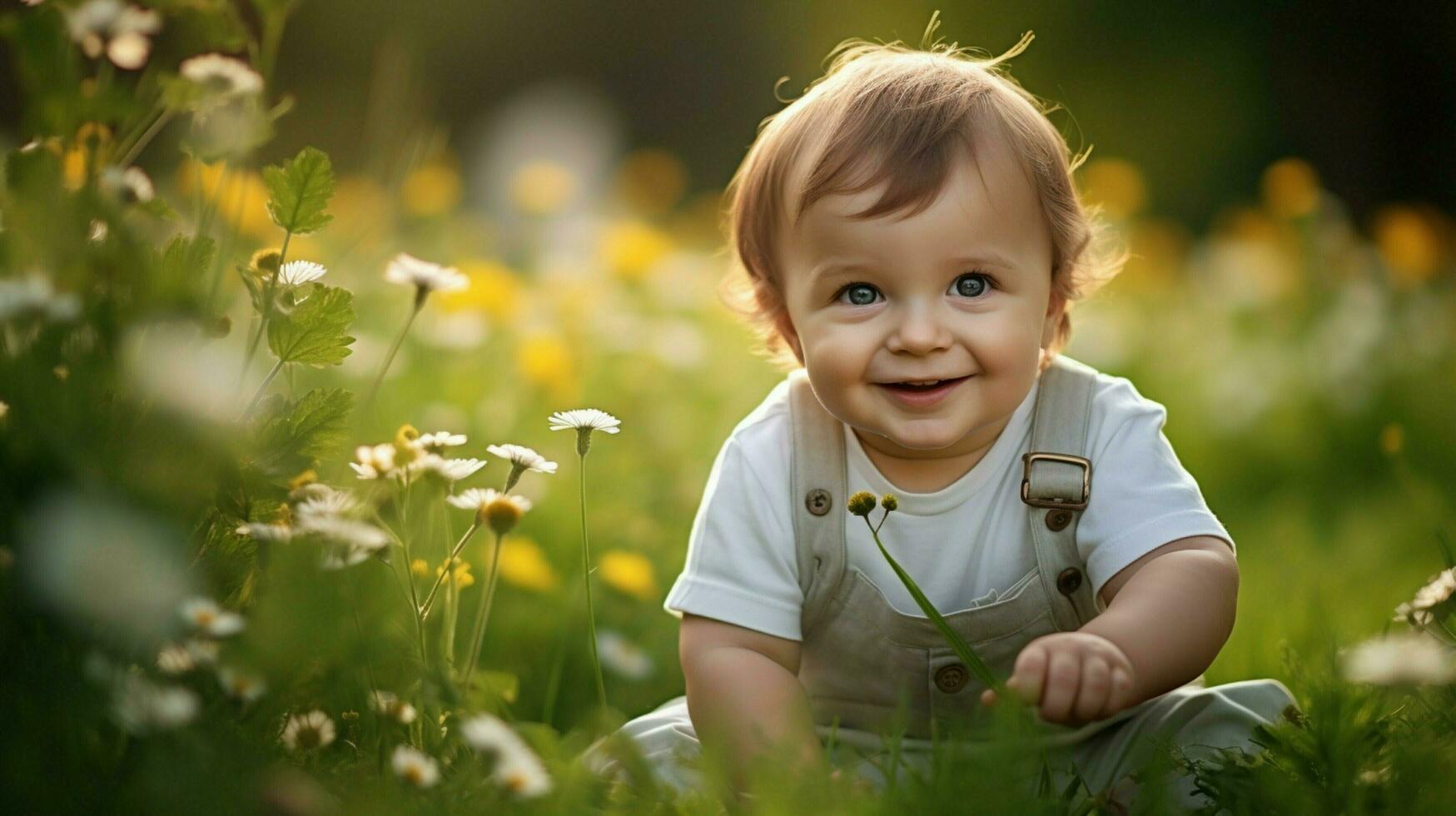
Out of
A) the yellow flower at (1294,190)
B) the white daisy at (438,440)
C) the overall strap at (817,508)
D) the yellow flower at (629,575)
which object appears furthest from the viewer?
the yellow flower at (1294,190)

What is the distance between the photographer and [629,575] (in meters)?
2.13

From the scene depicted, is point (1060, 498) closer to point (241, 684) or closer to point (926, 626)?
point (926, 626)

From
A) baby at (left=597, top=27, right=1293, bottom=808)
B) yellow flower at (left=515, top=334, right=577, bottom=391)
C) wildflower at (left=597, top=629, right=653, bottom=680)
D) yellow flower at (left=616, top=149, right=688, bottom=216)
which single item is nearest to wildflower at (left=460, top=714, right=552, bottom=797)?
baby at (left=597, top=27, right=1293, bottom=808)

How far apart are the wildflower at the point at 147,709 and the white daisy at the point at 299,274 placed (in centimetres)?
47

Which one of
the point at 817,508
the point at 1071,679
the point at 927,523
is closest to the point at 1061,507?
the point at 927,523

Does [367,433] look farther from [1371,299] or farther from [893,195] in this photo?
[1371,299]

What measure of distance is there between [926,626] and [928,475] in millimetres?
194

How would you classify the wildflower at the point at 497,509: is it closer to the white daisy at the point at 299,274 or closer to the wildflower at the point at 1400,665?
the white daisy at the point at 299,274

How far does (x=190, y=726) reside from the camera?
43.4 inches

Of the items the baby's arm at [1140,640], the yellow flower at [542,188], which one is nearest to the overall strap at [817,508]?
the baby's arm at [1140,640]

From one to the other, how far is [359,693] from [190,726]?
21 cm

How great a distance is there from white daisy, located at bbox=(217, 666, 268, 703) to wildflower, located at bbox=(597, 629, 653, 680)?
0.86 meters

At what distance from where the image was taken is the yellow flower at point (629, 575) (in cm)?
214

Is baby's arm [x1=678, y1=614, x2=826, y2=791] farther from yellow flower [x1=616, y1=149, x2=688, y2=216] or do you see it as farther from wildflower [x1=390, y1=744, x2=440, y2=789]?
yellow flower [x1=616, y1=149, x2=688, y2=216]
